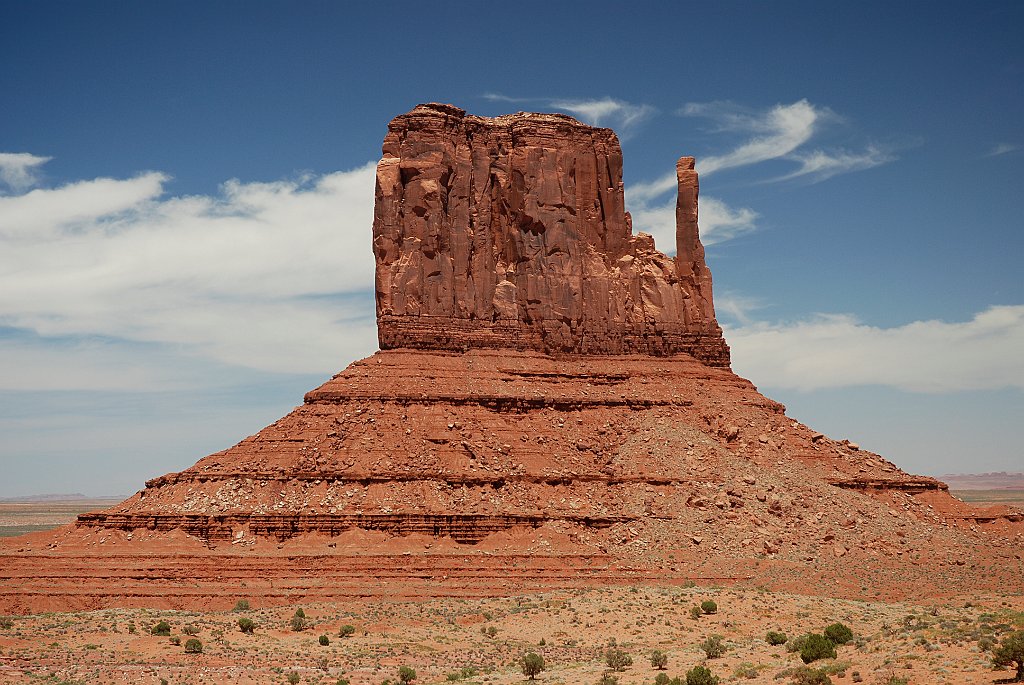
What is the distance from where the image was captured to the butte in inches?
2704

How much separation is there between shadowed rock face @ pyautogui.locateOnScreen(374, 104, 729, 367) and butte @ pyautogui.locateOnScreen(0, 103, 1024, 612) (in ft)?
0.50

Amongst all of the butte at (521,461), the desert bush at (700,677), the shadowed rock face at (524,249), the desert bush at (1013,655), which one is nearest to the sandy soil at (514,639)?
the desert bush at (1013,655)

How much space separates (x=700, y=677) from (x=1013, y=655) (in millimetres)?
8737

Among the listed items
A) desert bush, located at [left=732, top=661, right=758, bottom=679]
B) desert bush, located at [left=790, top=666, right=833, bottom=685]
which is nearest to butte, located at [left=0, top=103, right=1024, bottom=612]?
desert bush, located at [left=732, top=661, right=758, bottom=679]

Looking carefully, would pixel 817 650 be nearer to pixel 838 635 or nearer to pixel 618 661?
pixel 838 635

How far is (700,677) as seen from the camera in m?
38.4

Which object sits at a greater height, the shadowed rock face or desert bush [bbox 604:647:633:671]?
the shadowed rock face

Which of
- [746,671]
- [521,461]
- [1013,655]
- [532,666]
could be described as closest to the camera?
[1013,655]

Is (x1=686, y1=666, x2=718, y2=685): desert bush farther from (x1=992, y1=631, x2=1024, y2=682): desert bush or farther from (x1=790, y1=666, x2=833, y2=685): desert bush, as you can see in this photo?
(x1=992, y1=631, x2=1024, y2=682): desert bush

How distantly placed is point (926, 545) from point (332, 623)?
34421mm

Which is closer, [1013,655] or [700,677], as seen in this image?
[1013,655]

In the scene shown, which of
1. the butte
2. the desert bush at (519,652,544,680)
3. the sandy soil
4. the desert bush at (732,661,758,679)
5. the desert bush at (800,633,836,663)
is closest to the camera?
the desert bush at (732,661,758,679)

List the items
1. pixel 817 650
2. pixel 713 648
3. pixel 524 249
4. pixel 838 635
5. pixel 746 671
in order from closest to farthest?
pixel 746 671
pixel 817 650
pixel 838 635
pixel 713 648
pixel 524 249

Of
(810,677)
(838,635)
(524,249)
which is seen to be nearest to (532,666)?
(838,635)
